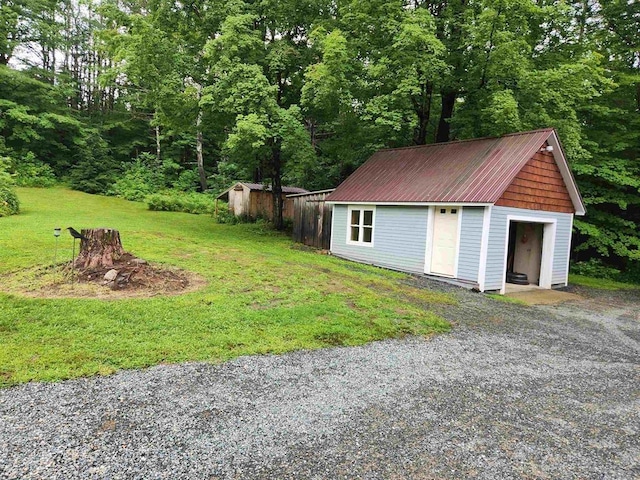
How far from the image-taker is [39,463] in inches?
105

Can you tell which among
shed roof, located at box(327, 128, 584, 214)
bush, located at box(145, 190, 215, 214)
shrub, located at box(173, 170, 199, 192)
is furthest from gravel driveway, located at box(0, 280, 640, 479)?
shrub, located at box(173, 170, 199, 192)

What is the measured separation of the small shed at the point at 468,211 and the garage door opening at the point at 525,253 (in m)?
0.03

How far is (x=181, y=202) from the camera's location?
2391cm

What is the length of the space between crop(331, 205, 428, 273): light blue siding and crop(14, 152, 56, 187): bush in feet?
70.9

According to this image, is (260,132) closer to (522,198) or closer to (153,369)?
(522,198)

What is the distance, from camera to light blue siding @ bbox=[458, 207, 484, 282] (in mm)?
10281

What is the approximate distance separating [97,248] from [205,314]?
3.14m

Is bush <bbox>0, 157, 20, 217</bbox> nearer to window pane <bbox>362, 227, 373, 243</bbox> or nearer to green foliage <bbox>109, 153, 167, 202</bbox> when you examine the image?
green foliage <bbox>109, 153, 167, 202</bbox>

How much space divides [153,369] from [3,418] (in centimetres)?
131

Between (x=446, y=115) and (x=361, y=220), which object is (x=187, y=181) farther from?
(x=446, y=115)

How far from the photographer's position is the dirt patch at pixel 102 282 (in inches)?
257

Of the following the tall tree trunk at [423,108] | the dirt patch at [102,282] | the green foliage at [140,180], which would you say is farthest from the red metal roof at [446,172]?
the green foliage at [140,180]

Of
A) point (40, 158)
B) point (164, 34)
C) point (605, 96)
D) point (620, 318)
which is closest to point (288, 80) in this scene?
point (164, 34)

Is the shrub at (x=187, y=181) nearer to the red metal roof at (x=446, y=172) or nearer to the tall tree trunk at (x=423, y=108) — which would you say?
the red metal roof at (x=446, y=172)
